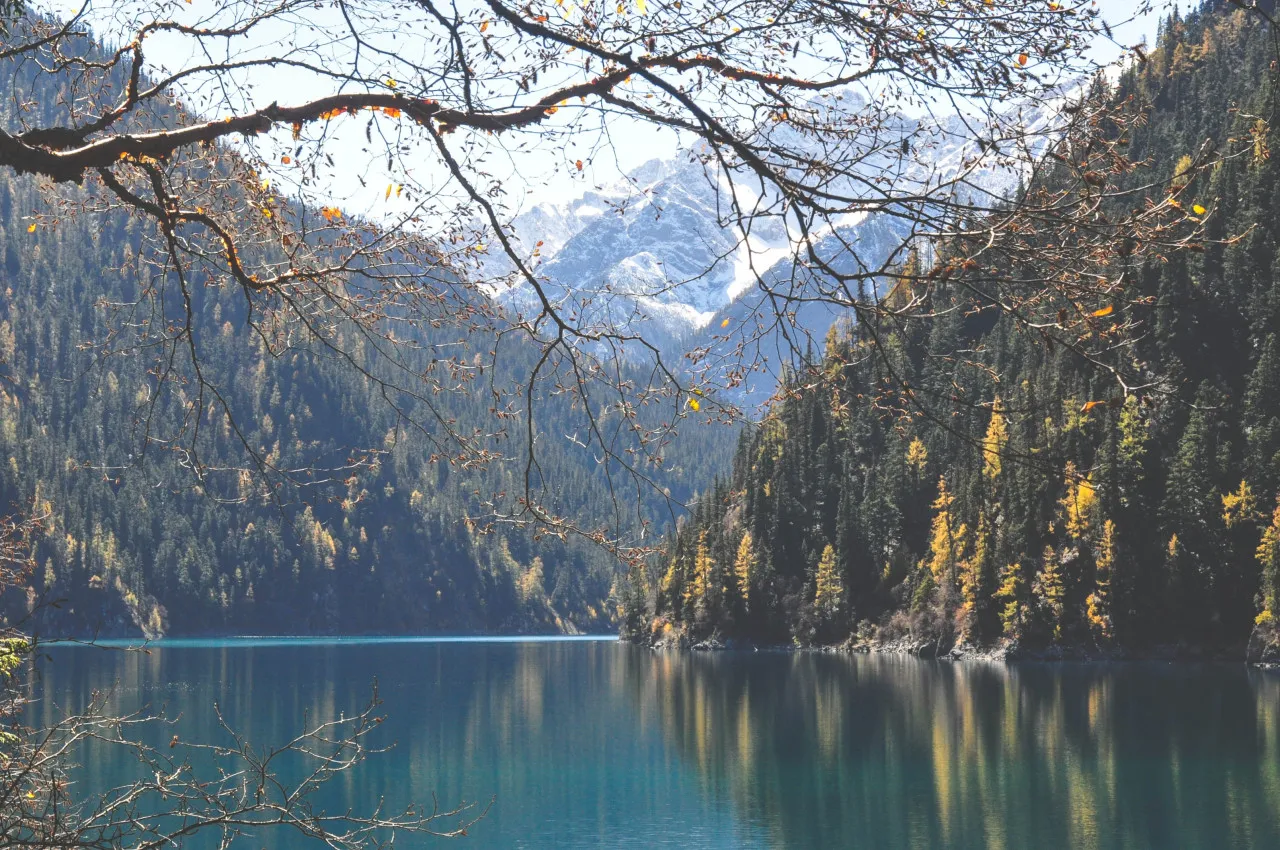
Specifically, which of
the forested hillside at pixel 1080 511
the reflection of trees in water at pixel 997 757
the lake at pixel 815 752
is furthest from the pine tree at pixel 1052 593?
the reflection of trees in water at pixel 997 757

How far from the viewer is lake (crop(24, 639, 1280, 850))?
1325 inches

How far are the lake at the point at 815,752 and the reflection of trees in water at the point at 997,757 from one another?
0.41ft

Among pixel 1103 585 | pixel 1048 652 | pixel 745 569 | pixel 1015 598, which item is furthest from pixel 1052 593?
pixel 745 569

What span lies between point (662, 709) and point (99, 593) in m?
143

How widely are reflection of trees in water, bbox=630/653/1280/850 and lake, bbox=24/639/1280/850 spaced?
126mm

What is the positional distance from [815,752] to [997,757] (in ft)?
22.8

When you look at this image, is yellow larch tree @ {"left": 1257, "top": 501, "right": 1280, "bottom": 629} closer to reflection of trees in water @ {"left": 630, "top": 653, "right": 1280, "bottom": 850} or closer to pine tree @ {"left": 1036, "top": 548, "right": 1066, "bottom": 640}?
reflection of trees in water @ {"left": 630, "top": 653, "right": 1280, "bottom": 850}

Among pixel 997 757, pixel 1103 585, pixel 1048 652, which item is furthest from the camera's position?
pixel 1048 652

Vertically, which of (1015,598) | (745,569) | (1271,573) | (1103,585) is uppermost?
(745,569)

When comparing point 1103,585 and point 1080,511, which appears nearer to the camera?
point 1080,511

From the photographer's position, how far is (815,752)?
4719 centimetres

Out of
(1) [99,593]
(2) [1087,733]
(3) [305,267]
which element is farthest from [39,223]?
(1) [99,593]

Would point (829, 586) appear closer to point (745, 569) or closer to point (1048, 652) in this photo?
point (745, 569)

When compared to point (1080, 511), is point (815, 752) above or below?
below
